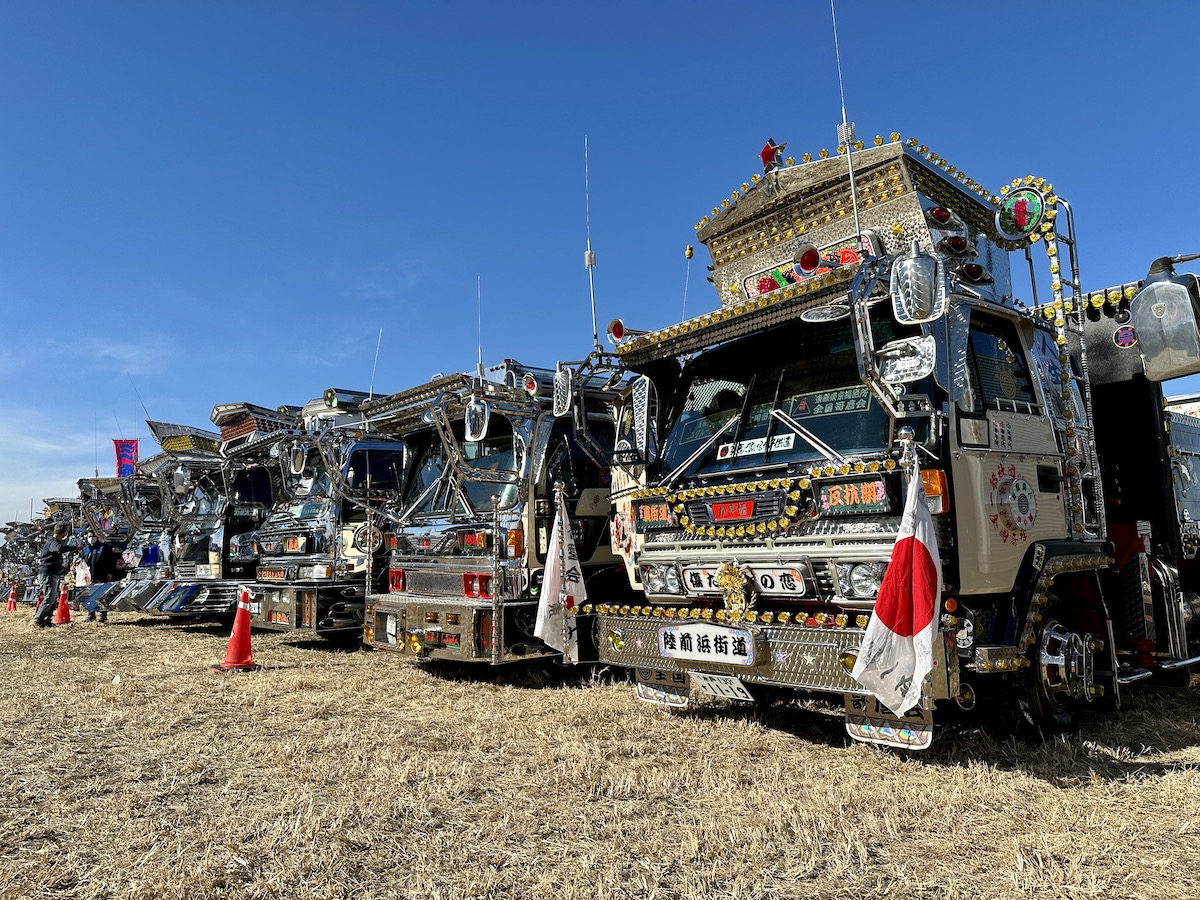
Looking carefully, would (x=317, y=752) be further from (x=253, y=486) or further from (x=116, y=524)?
(x=116, y=524)

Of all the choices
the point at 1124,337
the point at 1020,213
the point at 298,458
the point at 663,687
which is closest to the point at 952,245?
the point at 1020,213

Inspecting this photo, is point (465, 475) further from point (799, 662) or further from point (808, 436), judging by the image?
point (799, 662)

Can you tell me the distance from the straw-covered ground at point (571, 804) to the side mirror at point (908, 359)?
1.90 m

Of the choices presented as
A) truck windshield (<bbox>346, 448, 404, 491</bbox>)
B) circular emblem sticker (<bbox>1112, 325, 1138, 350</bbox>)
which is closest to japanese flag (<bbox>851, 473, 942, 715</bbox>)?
circular emblem sticker (<bbox>1112, 325, 1138, 350</bbox>)

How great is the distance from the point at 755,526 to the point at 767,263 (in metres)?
2.55

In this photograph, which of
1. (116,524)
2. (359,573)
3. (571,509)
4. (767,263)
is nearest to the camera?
(767,263)

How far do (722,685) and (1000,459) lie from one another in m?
1.93

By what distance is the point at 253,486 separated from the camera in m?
11.8

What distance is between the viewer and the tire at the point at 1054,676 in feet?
14.8

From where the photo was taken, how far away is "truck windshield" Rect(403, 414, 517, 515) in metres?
7.06

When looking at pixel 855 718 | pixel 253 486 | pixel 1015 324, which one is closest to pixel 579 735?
pixel 855 718

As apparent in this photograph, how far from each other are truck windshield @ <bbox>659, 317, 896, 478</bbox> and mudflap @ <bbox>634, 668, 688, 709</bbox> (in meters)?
1.22

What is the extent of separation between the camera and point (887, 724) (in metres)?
4.01

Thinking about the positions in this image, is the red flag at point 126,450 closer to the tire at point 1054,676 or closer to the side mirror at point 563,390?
the side mirror at point 563,390
